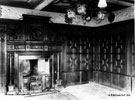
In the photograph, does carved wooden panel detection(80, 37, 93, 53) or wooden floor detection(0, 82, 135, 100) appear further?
carved wooden panel detection(80, 37, 93, 53)

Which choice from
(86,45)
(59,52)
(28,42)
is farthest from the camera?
(86,45)

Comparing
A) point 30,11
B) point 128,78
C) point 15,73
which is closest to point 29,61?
point 15,73

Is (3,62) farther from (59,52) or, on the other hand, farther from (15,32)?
(59,52)

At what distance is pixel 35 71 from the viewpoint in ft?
18.5

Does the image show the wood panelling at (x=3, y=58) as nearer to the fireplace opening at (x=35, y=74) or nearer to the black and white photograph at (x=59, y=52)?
the black and white photograph at (x=59, y=52)

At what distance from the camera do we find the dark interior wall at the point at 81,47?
5.24 meters

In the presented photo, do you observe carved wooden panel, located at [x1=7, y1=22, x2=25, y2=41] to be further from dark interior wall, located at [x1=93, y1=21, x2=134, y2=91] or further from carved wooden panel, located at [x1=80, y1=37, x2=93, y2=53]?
dark interior wall, located at [x1=93, y1=21, x2=134, y2=91]

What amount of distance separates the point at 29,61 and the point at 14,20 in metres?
1.53

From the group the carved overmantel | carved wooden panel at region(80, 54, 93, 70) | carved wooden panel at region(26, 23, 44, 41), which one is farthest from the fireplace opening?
carved wooden panel at region(80, 54, 93, 70)

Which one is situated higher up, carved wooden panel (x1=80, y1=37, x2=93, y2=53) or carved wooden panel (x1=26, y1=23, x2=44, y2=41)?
carved wooden panel (x1=26, y1=23, x2=44, y2=41)

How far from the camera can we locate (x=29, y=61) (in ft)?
18.1

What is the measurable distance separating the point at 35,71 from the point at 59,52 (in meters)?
1.19

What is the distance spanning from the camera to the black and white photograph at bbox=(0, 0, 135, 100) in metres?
5.11

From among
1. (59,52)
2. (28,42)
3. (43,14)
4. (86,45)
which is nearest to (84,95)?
(59,52)
